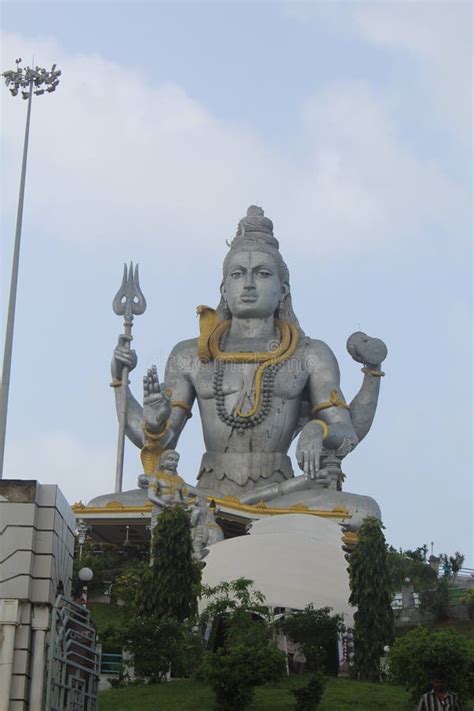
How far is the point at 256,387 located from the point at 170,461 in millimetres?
3506

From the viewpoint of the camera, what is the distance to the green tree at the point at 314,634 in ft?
66.1

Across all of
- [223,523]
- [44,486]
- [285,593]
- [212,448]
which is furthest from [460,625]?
[44,486]

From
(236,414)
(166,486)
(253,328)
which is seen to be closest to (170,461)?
(166,486)

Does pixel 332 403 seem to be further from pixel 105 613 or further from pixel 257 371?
pixel 105 613

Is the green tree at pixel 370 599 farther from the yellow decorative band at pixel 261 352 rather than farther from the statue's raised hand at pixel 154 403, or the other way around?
the yellow decorative band at pixel 261 352

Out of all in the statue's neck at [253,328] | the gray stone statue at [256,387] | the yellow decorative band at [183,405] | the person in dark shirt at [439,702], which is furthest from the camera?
the statue's neck at [253,328]

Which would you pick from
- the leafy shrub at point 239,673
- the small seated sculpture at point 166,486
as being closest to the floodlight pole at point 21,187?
the small seated sculpture at point 166,486

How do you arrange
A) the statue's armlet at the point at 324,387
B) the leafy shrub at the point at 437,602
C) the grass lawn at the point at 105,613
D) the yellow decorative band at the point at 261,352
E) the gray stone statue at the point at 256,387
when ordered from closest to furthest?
1. the grass lawn at the point at 105,613
2. the leafy shrub at the point at 437,602
3. the statue's armlet at the point at 324,387
4. the gray stone statue at the point at 256,387
5. the yellow decorative band at the point at 261,352

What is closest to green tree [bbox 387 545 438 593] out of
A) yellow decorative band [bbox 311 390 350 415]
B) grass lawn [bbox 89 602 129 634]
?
yellow decorative band [bbox 311 390 350 415]

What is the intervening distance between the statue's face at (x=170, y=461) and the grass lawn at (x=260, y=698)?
9.08 meters

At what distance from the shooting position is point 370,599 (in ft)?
65.6

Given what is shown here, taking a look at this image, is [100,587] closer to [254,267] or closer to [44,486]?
[254,267]

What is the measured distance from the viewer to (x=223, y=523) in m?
28.4

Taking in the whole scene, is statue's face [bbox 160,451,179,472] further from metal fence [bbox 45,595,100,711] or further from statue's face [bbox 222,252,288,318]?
metal fence [bbox 45,595,100,711]
